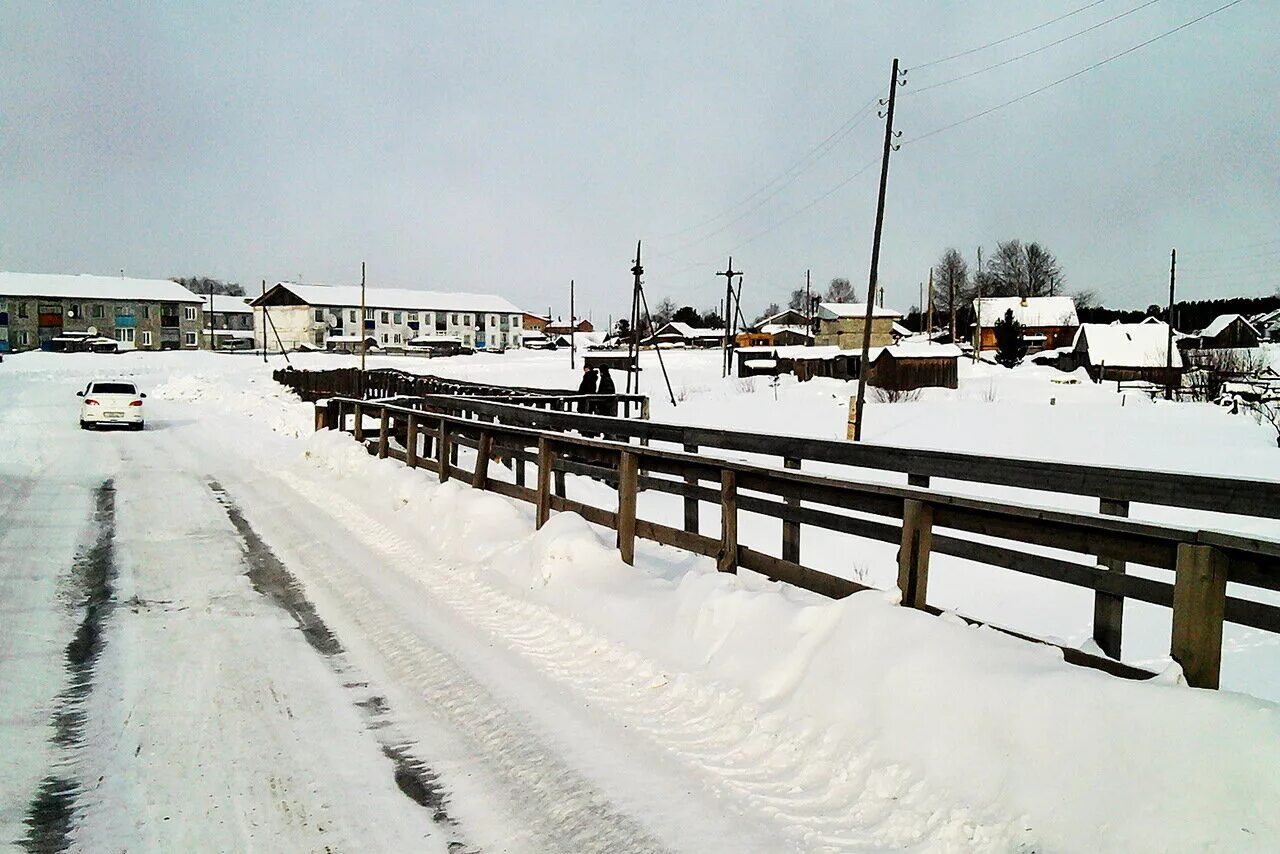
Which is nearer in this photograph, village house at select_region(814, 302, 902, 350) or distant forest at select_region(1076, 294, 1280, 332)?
village house at select_region(814, 302, 902, 350)

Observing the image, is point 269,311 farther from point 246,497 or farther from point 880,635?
point 880,635

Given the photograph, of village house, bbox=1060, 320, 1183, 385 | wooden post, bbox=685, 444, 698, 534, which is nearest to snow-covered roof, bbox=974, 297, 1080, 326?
village house, bbox=1060, 320, 1183, 385

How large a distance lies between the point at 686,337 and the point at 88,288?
74850mm

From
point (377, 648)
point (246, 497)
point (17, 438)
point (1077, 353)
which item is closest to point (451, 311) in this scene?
point (1077, 353)

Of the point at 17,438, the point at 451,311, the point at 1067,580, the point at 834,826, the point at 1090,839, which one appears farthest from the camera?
the point at 451,311

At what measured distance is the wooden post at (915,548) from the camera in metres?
4.94

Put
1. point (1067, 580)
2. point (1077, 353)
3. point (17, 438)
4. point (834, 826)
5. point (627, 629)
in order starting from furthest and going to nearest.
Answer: point (1077, 353)
point (17, 438)
point (627, 629)
point (1067, 580)
point (834, 826)

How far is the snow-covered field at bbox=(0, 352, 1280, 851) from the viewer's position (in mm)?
3533

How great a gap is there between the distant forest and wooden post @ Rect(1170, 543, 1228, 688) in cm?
13244

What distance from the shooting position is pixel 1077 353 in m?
78.2

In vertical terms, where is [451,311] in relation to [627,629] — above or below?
above

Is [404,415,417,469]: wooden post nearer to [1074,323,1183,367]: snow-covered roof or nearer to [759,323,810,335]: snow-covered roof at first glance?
[1074,323,1183,367]: snow-covered roof

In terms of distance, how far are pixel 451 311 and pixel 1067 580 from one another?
110 meters

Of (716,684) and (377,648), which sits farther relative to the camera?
(377,648)
